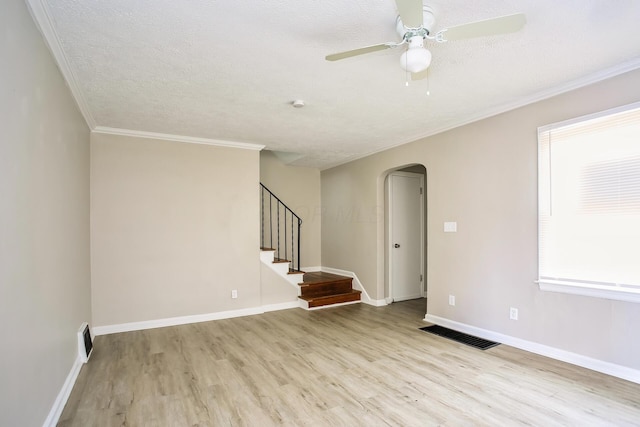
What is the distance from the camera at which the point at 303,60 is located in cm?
255

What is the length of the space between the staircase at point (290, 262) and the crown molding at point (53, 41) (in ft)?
10.1

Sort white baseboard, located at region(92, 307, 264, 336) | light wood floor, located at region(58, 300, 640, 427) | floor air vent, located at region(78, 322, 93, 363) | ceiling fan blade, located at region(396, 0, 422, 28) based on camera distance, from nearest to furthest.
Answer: ceiling fan blade, located at region(396, 0, 422, 28) < light wood floor, located at region(58, 300, 640, 427) < floor air vent, located at region(78, 322, 93, 363) < white baseboard, located at region(92, 307, 264, 336)

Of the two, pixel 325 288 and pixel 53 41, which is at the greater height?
Result: pixel 53 41

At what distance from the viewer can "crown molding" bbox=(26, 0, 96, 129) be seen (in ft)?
6.18

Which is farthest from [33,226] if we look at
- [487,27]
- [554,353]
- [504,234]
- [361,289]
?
[361,289]

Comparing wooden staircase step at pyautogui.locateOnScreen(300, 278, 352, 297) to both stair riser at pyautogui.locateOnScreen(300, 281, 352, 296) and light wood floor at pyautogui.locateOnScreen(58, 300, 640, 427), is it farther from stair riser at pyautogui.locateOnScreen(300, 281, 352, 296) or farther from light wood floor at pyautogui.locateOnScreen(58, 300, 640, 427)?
light wood floor at pyautogui.locateOnScreen(58, 300, 640, 427)

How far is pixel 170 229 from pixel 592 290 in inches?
190

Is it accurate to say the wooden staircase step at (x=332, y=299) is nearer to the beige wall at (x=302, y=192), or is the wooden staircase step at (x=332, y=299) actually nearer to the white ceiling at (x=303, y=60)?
the beige wall at (x=302, y=192)

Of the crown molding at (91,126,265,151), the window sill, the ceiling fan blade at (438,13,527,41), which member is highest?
the crown molding at (91,126,265,151)

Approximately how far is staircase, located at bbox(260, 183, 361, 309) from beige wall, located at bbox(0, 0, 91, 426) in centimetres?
292

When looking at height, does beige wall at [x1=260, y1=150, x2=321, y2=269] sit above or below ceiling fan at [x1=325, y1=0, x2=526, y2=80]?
below

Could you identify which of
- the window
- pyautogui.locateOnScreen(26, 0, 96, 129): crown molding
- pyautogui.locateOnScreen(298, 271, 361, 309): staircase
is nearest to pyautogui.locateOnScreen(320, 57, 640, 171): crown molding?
the window

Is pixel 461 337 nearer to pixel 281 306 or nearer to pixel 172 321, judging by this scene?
pixel 281 306

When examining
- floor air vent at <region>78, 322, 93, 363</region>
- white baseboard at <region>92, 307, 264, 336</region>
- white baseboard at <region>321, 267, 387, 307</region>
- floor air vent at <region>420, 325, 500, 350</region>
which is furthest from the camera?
white baseboard at <region>321, 267, 387, 307</region>
